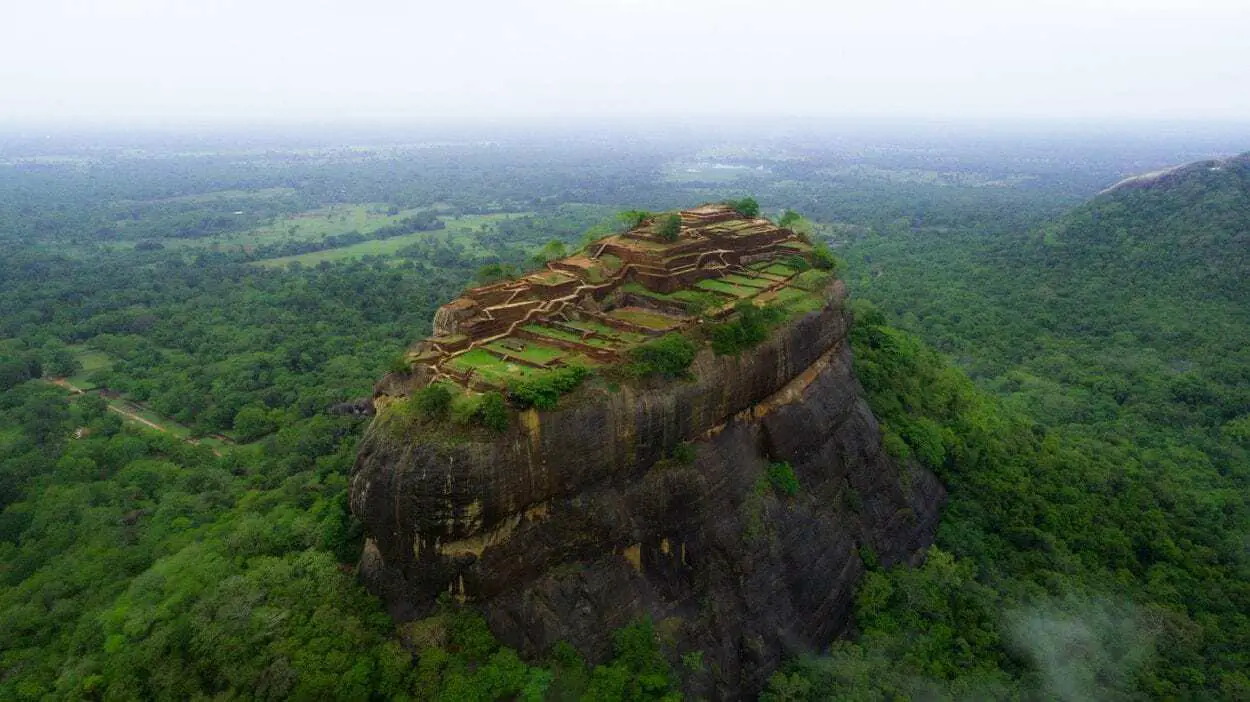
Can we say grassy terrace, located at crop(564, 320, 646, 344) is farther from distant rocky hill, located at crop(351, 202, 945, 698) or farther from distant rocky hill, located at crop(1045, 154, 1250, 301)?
distant rocky hill, located at crop(1045, 154, 1250, 301)

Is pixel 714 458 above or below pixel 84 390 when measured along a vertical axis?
above

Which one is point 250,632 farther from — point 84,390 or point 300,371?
point 84,390

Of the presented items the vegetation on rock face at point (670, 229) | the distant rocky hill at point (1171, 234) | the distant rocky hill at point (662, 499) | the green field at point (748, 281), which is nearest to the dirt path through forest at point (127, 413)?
the distant rocky hill at point (662, 499)

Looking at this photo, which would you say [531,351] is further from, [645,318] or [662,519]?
[662,519]

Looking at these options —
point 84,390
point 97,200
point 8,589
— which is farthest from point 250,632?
point 97,200

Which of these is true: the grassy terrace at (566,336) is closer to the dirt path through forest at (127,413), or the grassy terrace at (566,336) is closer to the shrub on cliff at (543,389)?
the shrub on cliff at (543,389)
